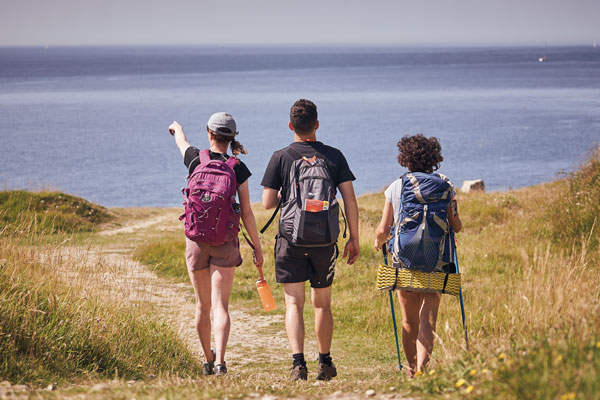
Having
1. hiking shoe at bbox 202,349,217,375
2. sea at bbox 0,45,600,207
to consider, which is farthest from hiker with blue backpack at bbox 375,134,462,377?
sea at bbox 0,45,600,207

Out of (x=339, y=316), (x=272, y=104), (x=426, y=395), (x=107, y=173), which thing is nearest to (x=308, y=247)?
(x=426, y=395)

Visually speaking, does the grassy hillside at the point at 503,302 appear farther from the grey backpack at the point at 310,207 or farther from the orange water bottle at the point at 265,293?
the grey backpack at the point at 310,207

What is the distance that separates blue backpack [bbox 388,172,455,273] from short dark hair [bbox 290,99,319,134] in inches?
39.0

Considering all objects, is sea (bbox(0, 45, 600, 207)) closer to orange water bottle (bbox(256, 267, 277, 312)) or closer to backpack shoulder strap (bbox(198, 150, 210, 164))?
orange water bottle (bbox(256, 267, 277, 312))

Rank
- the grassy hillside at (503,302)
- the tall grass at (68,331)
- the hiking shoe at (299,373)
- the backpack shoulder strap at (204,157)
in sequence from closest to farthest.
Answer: the grassy hillside at (503,302), the tall grass at (68,331), the hiking shoe at (299,373), the backpack shoulder strap at (204,157)

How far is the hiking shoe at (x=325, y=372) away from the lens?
5875mm

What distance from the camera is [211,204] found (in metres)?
5.63

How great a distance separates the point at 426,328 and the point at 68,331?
3.02 meters

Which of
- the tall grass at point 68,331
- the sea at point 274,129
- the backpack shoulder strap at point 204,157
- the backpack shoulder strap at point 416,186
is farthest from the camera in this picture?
the sea at point 274,129

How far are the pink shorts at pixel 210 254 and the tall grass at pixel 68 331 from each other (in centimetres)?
94

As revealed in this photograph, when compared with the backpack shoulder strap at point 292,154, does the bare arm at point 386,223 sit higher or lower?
lower

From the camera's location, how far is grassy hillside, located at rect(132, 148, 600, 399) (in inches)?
157

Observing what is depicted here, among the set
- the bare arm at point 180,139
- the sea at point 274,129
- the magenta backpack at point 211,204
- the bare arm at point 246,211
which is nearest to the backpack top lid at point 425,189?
the bare arm at point 246,211

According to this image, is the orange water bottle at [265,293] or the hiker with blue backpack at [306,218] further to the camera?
the orange water bottle at [265,293]
